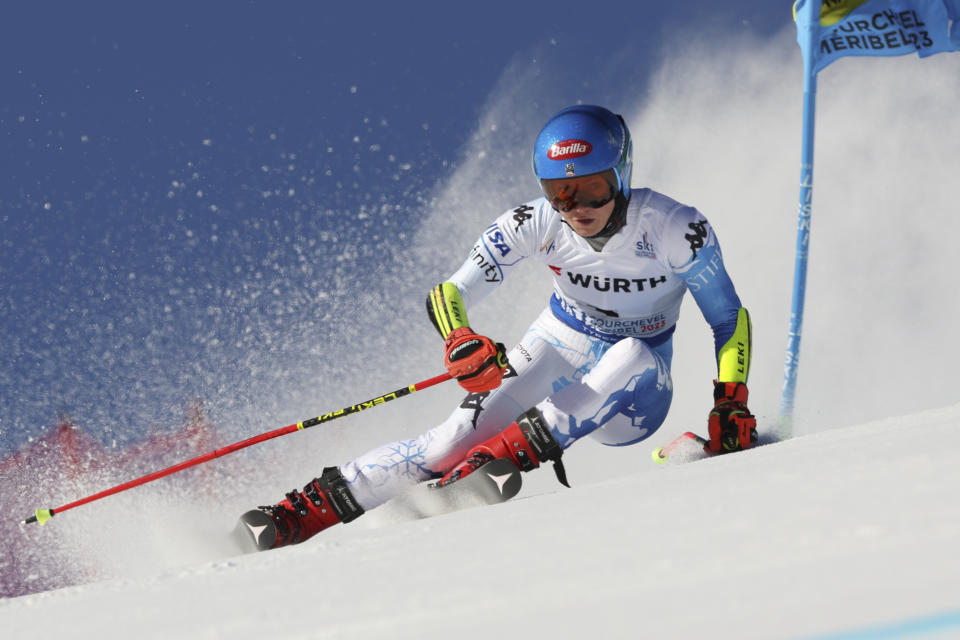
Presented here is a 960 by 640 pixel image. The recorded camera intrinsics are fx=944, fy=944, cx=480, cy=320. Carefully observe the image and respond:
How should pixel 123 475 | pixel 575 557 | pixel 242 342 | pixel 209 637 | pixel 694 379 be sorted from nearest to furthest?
pixel 209 637 → pixel 575 557 → pixel 123 475 → pixel 242 342 → pixel 694 379

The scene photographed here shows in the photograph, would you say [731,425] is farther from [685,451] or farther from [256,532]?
[256,532]

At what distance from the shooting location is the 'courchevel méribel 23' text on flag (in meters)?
5.02

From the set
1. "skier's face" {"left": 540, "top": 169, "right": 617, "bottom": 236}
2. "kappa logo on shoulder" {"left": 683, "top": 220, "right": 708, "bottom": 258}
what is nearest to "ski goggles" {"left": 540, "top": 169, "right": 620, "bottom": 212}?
"skier's face" {"left": 540, "top": 169, "right": 617, "bottom": 236}

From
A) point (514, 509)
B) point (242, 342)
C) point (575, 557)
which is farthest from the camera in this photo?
point (242, 342)

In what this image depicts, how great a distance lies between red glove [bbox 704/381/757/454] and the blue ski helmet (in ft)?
2.71

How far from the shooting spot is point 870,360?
7840mm

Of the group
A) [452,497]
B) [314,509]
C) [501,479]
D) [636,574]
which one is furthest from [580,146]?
[636,574]

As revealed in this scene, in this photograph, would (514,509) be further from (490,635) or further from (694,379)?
(694,379)

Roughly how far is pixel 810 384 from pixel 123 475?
5189 mm

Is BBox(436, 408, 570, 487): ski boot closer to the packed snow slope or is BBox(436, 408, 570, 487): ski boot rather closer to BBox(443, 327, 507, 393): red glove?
BBox(443, 327, 507, 393): red glove

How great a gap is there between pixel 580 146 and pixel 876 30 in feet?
9.10

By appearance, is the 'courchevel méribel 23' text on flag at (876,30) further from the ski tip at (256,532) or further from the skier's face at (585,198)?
the ski tip at (256,532)

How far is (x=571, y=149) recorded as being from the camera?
127 inches

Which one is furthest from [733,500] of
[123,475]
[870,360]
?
[870,360]
